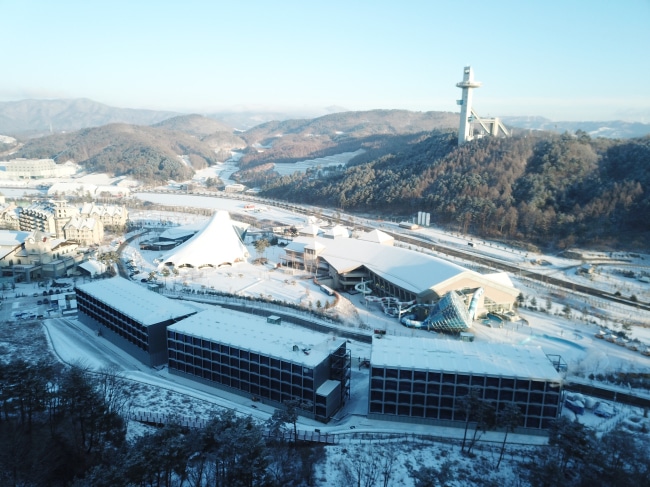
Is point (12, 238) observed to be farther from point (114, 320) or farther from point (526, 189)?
point (526, 189)

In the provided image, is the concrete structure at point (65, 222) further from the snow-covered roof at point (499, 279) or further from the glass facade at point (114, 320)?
the snow-covered roof at point (499, 279)

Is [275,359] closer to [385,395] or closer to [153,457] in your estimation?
[385,395]

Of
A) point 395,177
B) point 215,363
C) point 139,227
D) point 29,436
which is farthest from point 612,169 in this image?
point 29,436

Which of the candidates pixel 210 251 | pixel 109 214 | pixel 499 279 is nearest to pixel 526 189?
pixel 499 279

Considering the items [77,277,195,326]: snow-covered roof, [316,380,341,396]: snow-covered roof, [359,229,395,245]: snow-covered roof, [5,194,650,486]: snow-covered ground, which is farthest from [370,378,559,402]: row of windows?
[359,229,395,245]: snow-covered roof

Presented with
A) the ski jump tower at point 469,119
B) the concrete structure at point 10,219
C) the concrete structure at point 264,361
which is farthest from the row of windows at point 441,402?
the ski jump tower at point 469,119
